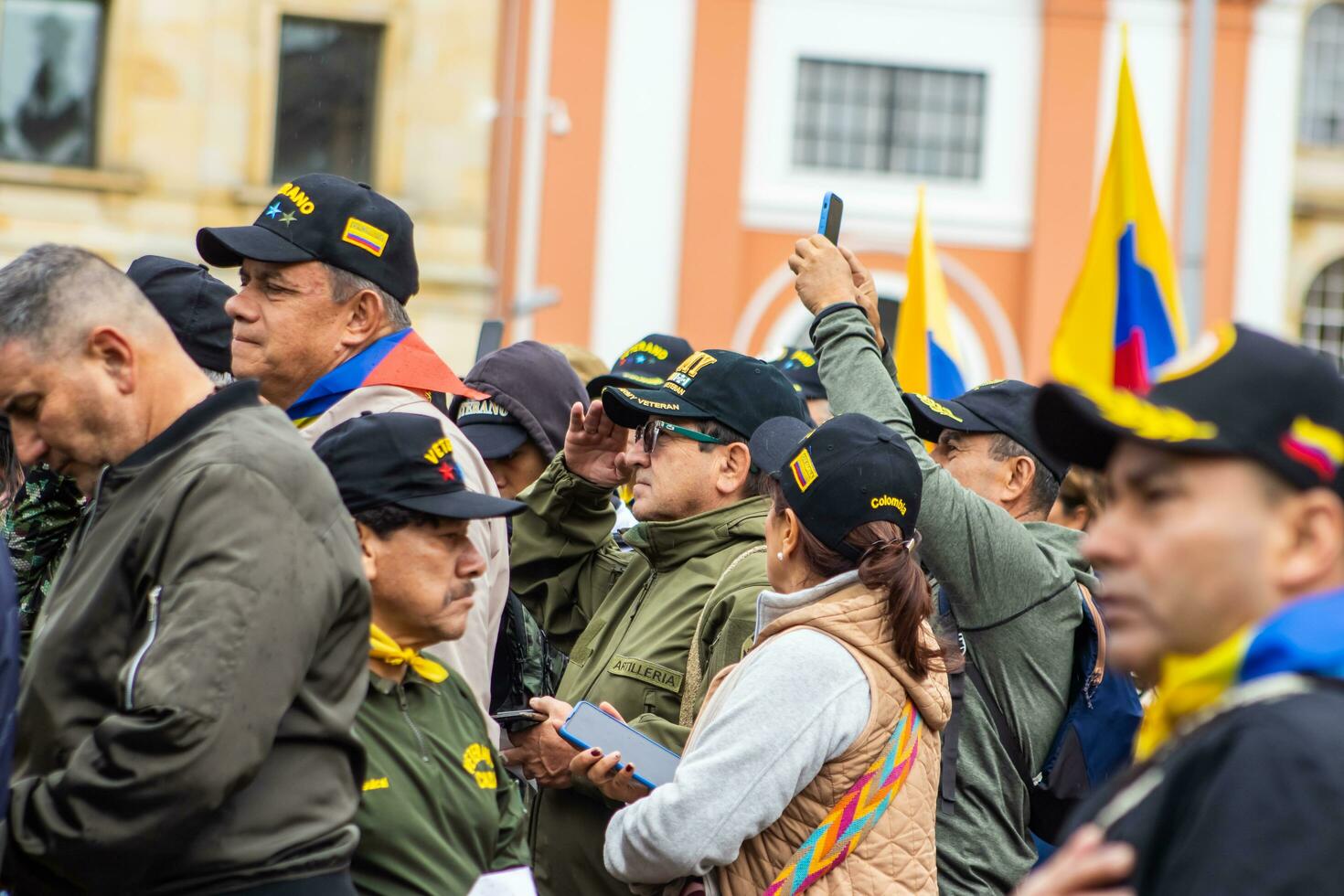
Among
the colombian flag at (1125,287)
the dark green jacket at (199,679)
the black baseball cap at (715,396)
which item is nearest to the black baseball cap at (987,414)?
the colombian flag at (1125,287)

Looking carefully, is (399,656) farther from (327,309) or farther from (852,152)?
(852,152)

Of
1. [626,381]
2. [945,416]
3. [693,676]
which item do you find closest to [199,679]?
[693,676]

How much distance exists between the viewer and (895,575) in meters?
3.77

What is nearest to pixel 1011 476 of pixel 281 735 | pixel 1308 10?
pixel 281 735

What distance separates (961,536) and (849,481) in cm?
56

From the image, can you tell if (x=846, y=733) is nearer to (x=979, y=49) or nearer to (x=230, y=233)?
(x=230, y=233)

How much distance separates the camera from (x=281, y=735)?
9.43 ft

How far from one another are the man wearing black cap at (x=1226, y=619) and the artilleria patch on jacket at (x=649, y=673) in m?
2.35

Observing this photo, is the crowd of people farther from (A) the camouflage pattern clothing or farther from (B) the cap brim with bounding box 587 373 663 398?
(B) the cap brim with bounding box 587 373 663 398

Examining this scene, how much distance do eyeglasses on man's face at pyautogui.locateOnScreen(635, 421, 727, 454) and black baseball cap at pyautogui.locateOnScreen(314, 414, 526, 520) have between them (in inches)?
52.9

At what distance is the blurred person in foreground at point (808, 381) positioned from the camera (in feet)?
23.6

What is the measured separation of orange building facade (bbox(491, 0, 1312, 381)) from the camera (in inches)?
1012

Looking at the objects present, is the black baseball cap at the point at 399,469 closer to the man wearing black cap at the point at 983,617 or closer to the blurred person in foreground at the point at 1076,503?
the man wearing black cap at the point at 983,617

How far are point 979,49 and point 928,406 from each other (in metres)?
23.3
